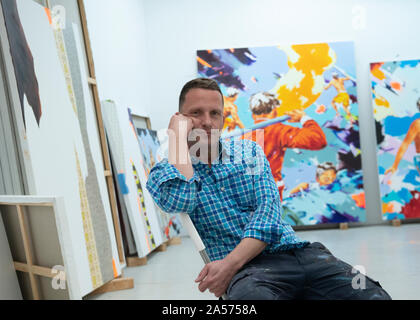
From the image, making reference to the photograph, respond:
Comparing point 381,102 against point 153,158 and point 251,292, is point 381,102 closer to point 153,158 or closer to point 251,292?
point 153,158

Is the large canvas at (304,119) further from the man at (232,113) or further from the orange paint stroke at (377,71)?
the orange paint stroke at (377,71)

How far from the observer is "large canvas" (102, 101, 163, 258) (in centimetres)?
336

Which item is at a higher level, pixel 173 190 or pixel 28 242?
pixel 173 190

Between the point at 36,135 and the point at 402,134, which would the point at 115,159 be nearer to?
the point at 36,135

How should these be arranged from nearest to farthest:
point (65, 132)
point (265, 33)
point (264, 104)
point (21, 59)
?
point (21, 59)
point (65, 132)
point (264, 104)
point (265, 33)

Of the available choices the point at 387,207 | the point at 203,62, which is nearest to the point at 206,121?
the point at 203,62

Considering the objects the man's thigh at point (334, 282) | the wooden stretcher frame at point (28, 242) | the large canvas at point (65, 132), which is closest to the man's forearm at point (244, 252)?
the man's thigh at point (334, 282)

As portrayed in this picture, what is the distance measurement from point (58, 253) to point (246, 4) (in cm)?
428

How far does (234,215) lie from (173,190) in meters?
0.18

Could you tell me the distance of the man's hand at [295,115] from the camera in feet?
15.2

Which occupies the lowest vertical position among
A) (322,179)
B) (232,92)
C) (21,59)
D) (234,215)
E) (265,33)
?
(322,179)

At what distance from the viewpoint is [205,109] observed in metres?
1.12

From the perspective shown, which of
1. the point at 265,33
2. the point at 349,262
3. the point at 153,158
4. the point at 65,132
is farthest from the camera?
the point at 265,33
